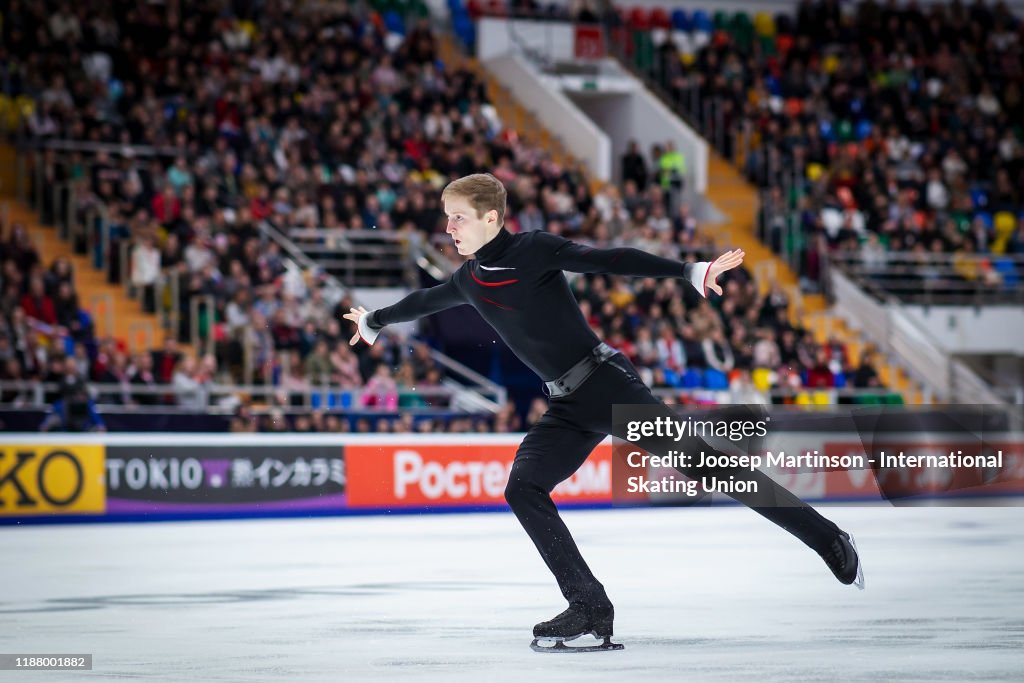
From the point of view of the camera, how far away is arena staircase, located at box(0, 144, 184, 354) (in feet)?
65.0

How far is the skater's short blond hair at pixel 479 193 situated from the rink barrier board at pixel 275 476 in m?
10.0

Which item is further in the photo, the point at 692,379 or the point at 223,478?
the point at 692,379

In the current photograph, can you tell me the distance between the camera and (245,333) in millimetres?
18922

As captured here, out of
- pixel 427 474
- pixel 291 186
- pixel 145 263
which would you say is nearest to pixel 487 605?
pixel 427 474

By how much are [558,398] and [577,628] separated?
3.13 feet

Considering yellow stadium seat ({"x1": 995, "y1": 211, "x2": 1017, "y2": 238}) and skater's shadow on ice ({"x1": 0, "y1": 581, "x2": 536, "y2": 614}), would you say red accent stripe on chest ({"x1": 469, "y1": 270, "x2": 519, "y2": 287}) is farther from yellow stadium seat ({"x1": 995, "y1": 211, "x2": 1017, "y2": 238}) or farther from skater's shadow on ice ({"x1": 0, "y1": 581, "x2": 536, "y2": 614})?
yellow stadium seat ({"x1": 995, "y1": 211, "x2": 1017, "y2": 238})

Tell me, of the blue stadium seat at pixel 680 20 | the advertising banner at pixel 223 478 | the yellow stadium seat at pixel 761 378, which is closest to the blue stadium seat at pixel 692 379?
the yellow stadium seat at pixel 761 378

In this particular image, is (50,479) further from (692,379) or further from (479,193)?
(479,193)

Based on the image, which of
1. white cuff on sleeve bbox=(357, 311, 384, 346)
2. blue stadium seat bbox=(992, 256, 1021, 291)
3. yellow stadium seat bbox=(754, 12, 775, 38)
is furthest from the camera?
yellow stadium seat bbox=(754, 12, 775, 38)

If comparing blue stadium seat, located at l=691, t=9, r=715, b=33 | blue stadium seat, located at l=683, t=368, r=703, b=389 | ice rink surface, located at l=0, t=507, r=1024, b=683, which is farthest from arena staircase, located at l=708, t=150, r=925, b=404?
ice rink surface, located at l=0, t=507, r=1024, b=683

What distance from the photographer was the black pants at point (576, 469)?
6.33m

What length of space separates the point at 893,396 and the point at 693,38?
13.9 meters

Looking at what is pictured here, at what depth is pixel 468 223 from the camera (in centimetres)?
641

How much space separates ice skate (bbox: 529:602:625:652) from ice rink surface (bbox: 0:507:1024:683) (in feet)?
0.33
